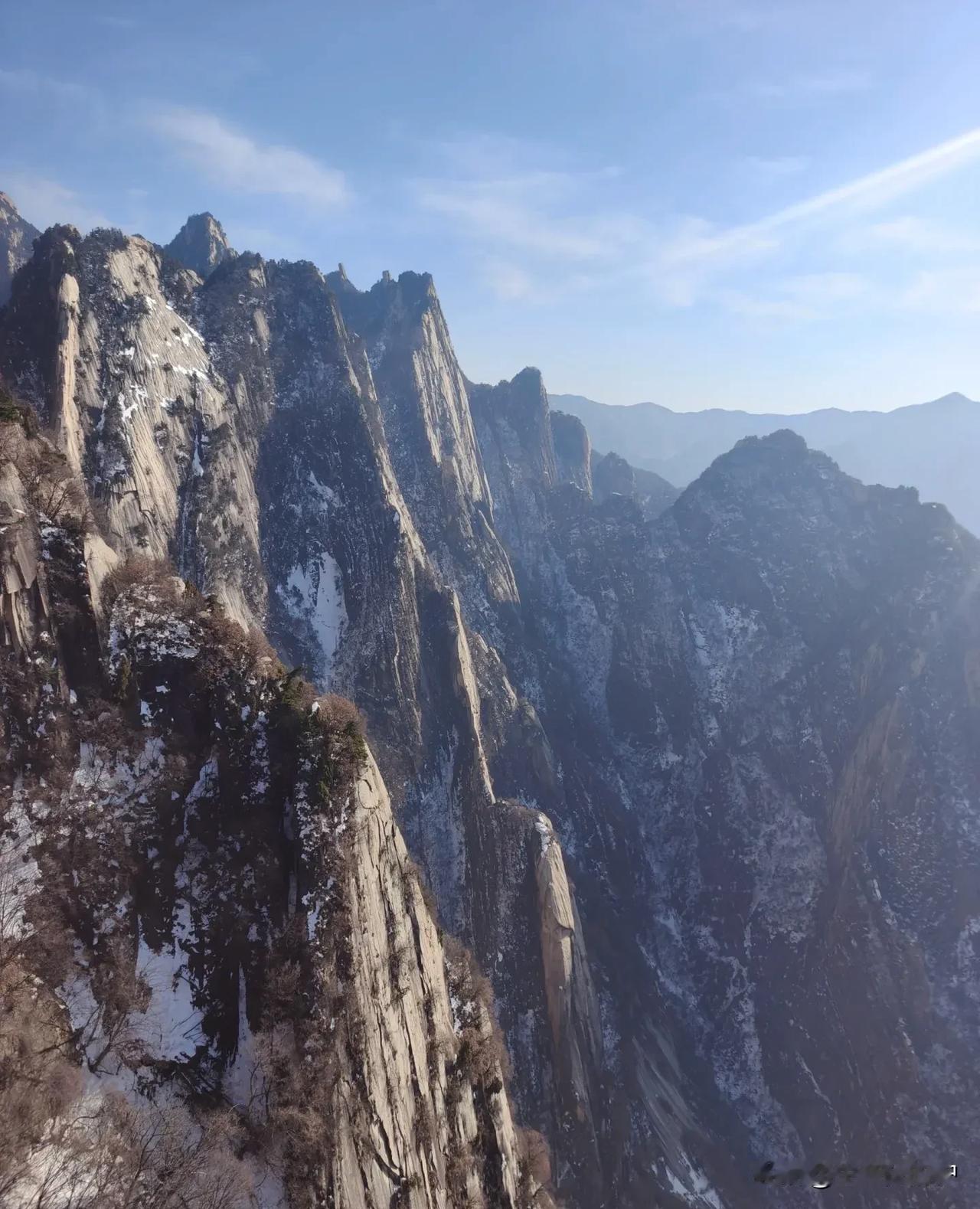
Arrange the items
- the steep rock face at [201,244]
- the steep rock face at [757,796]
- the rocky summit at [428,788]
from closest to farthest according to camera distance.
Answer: the rocky summit at [428,788]
the steep rock face at [757,796]
the steep rock face at [201,244]

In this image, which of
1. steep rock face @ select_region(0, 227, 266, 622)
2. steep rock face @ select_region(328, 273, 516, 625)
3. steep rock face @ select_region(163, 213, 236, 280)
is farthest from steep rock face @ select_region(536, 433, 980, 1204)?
steep rock face @ select_region(163, 213, 236, 280)

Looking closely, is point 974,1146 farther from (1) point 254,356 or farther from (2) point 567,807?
(1) point 254,356

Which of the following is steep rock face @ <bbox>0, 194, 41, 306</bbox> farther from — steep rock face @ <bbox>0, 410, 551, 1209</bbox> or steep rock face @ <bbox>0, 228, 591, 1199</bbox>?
steep rock face @ <bbox>0, 410, 551, 1209</bbox>

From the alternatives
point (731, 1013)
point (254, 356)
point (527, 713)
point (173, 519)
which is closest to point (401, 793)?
point (527, 713)

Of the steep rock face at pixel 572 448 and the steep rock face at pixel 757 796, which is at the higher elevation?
the steep rock face at pixel 572 448

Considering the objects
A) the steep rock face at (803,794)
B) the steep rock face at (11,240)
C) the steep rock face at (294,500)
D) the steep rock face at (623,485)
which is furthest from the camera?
the steep rock face at (623,485)

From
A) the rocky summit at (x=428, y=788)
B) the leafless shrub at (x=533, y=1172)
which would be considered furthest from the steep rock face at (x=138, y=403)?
the leafless shrub at (x=533, y=1172)

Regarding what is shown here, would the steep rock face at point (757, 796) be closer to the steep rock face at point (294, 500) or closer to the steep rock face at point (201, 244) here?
the steep rock face at point (294, 500)
